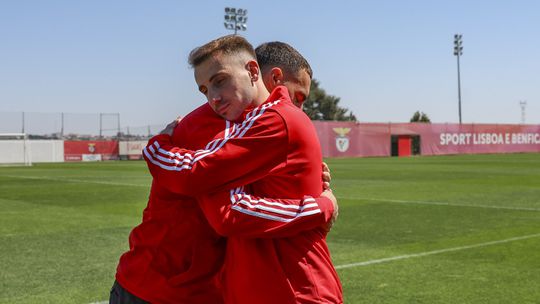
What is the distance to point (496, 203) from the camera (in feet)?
44.1

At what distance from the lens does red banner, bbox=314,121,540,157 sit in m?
47.8

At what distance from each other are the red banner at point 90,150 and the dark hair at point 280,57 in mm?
47485

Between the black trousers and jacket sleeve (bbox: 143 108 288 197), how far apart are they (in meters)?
0.49

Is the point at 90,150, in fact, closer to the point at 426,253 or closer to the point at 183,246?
the point at 426,253

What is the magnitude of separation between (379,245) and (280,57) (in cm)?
610

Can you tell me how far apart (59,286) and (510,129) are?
55.7 metres

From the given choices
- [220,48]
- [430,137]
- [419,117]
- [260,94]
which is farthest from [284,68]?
[419,117]

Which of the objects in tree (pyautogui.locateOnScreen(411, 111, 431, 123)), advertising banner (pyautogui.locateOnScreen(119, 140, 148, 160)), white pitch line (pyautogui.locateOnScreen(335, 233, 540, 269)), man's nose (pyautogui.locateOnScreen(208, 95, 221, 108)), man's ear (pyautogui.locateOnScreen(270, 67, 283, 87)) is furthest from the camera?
tree (pyautogui.locateOnScreen(411, 111, 431, 123))

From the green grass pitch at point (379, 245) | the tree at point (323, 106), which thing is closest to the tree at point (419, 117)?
the tree at point (323, 106)

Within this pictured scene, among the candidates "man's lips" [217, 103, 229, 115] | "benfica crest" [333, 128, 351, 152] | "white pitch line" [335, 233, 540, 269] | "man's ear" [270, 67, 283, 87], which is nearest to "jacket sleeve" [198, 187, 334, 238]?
"man's lips" [217, 103, 229, 115]

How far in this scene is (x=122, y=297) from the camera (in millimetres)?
2680

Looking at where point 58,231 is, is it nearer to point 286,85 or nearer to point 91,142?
point 286,85

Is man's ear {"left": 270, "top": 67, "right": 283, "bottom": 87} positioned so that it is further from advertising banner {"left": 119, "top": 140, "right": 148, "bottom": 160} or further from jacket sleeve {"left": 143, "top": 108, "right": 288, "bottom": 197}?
advertising banner {"left": 119, "top": 140, "right": 148, "bottom": 160}

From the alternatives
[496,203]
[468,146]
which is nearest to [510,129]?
[468,146]
